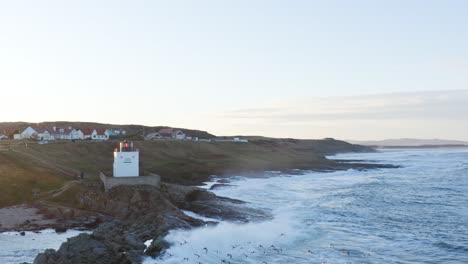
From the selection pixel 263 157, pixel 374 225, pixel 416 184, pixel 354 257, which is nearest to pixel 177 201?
pixel 374 225

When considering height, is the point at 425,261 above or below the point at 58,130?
below

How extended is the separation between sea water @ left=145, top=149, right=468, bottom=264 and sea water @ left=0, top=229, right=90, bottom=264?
24.0ft

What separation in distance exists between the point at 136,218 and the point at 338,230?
1539 centimetres

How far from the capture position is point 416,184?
6312cm

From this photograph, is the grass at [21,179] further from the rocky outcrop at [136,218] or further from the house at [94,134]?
the house at [94,134]

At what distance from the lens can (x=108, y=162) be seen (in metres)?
68.4

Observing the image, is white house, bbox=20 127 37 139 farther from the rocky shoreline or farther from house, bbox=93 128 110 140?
the rocky shoreline

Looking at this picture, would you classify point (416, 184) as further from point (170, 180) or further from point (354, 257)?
point (354, 257)

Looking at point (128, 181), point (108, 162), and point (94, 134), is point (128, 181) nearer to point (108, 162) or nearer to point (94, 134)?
point (108, 162)

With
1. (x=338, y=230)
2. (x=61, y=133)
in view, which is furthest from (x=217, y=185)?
(x=61, y=133)

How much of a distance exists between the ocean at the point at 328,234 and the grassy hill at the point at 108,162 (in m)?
12.1

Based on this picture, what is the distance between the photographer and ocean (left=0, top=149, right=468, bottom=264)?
2595 centimetres

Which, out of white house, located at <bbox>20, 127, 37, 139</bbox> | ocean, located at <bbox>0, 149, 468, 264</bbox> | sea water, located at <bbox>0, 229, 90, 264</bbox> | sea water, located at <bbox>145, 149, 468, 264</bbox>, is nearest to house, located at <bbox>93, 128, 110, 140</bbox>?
white house, located at <bbox>20, 127, 37, 139</bbox>

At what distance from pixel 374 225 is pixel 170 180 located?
30255mm
